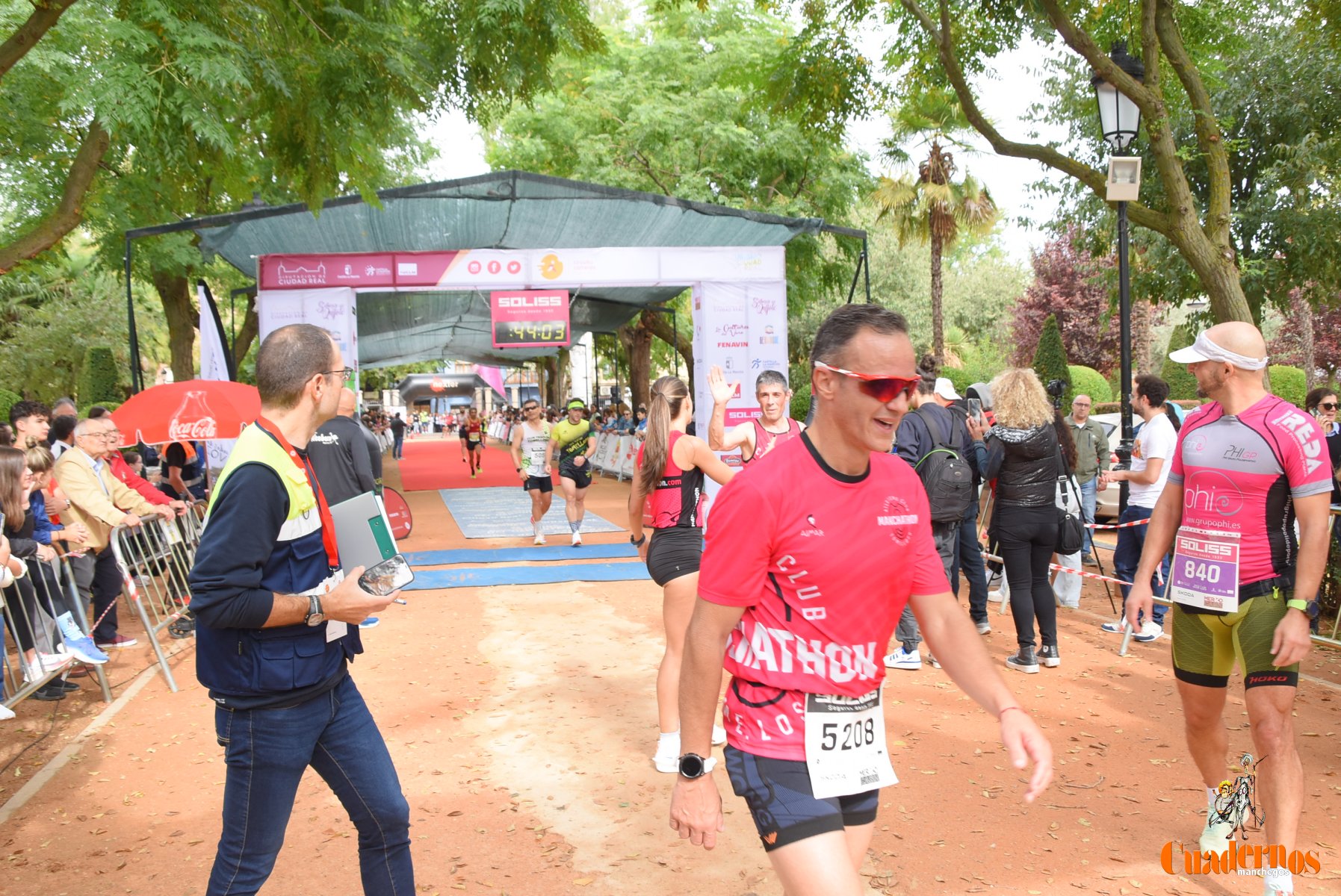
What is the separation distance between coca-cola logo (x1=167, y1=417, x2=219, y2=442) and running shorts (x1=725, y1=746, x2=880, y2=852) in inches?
331

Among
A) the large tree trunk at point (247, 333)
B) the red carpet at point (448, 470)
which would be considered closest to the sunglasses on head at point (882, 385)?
the large tree trunk at point (247, 333)

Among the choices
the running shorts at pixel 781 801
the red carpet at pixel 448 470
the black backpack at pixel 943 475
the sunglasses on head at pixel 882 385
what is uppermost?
the sunglasses on head at pixel 882 385

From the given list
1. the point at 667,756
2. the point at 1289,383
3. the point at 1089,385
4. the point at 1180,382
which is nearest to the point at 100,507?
the point at 667,756

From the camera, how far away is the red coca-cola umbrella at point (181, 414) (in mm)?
9406

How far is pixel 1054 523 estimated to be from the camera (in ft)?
22.1

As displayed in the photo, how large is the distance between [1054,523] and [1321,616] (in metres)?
2.85

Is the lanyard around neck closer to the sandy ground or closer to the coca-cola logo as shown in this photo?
the sandy ground

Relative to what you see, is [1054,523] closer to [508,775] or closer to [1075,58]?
[508,775]

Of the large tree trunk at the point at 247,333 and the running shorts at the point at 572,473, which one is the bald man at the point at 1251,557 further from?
the large tree trunk at the point at 247,333

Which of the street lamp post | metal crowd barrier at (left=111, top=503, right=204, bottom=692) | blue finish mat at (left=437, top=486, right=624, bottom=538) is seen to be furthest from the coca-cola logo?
the street lamp post

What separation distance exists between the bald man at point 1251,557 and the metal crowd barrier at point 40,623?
584 cm

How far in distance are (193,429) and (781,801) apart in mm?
8598

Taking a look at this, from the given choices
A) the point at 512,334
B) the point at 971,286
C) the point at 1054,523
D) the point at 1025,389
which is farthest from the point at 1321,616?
the point at 971,286

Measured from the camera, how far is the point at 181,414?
31.3 ft
